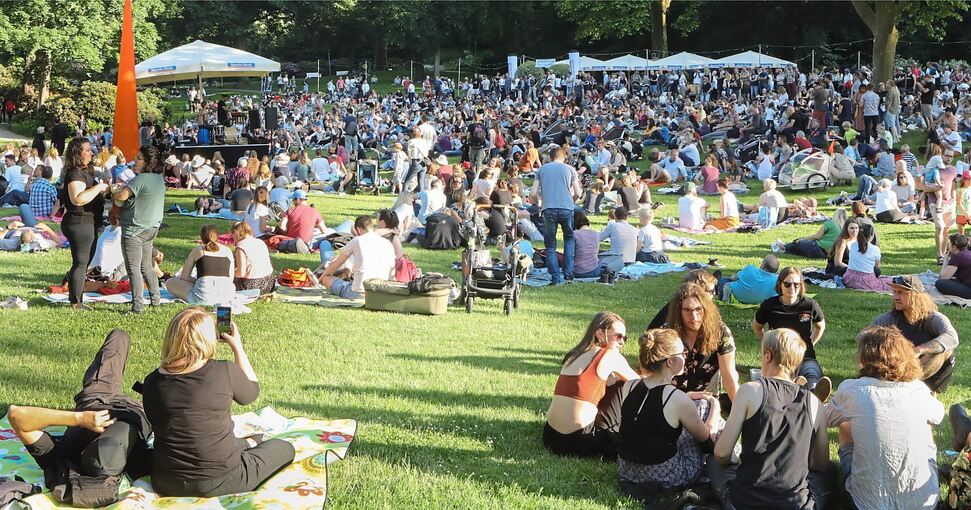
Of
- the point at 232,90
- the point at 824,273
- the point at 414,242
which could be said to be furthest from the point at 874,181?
the point at 232,90

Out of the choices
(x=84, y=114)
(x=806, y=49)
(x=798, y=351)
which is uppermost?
(x=806, y=49)

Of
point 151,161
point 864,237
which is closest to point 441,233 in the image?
point 864,237

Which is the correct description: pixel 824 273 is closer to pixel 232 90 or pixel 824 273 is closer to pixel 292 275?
pixel 292 275

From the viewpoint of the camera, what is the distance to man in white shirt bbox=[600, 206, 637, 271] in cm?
1371

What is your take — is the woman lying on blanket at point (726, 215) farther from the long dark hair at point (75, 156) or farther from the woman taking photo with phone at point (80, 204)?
the long dark hair at point (75, 156)

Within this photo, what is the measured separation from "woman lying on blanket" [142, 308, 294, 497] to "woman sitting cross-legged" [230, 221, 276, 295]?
582 cm

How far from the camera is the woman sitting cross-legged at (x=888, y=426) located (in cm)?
521

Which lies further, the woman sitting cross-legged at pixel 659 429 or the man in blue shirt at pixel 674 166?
the man in blue shirt at pixel 674 166

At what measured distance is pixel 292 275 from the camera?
12.1m

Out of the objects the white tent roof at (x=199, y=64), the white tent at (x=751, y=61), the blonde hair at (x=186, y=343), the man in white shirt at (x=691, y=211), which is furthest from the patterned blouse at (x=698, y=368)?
the white tent at (x=751, y=61)

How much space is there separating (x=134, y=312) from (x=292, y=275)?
2485mm

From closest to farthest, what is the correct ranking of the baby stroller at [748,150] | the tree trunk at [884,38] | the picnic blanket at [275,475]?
the picnic blanket at [275,475]
the baby stroller at [748,150]
the tree trunk at [884,38]

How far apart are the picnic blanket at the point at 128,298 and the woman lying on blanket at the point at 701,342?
17.0ft

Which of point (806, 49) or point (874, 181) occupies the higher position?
point (806, 49)
